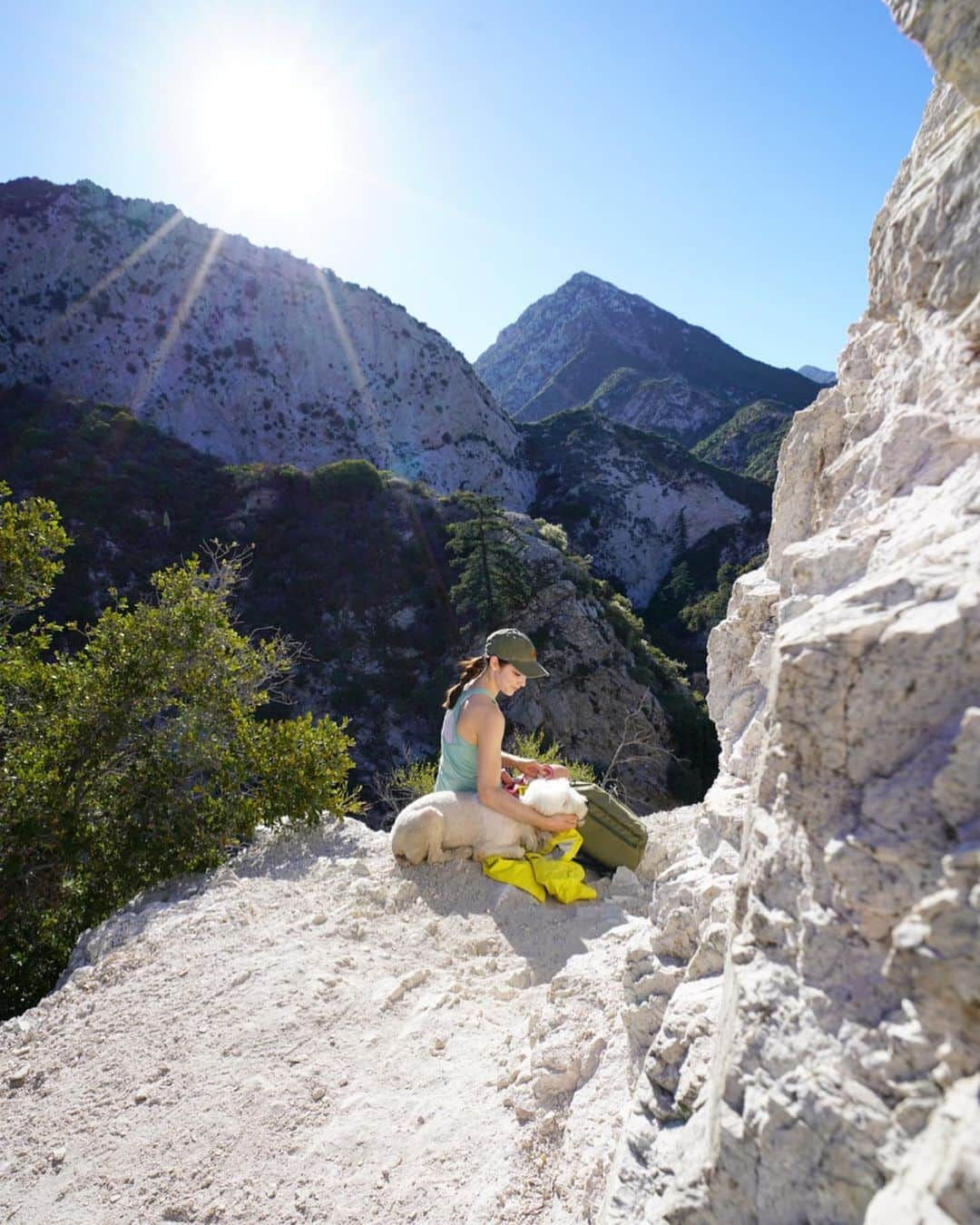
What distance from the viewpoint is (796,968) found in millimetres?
1168

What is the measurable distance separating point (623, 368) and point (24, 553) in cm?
8533

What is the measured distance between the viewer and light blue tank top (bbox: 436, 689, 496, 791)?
4152 millimetres

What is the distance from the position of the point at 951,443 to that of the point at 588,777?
20.2ft

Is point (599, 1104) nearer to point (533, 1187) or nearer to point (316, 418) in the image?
point (533, 1187)

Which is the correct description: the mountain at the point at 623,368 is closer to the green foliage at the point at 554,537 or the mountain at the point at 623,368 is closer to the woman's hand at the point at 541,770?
the green foliage at the point at 554,537

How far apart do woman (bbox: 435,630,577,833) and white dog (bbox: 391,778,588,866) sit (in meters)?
0.06

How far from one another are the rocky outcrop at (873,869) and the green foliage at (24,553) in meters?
5.27

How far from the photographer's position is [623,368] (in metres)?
82.8

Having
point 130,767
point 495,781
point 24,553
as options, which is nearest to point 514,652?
point 495,781

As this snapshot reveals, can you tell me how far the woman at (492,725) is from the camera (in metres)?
3.96

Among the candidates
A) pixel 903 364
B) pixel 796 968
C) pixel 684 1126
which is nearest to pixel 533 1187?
pixel 684 1126

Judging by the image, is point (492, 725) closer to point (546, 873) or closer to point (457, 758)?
point (457, 758)

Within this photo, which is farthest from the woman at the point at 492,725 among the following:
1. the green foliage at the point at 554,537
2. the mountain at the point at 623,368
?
the mountain at the point at 623,368

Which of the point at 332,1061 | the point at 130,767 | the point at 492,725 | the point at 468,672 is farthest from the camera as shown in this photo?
the point at 130,767
